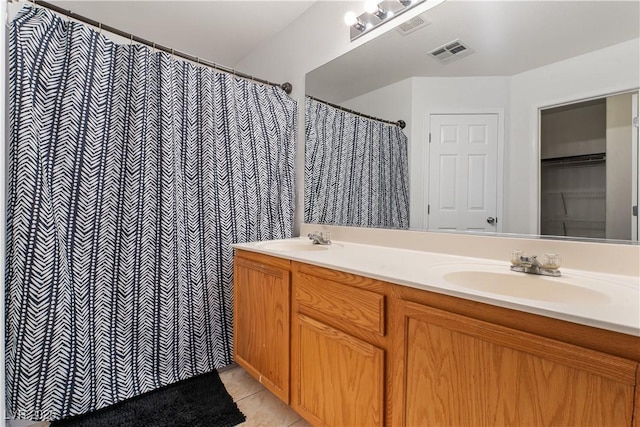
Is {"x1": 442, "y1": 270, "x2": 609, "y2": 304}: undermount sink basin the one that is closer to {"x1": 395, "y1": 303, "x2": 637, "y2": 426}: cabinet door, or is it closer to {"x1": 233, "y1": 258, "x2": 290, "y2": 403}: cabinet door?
{"x1": 395, "y1": 303, "x2": 637, "y2": 426}: cabinet door

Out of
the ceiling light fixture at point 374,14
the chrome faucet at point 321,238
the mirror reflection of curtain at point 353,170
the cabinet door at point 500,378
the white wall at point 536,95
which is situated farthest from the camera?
the chrome faucet at point 321,238

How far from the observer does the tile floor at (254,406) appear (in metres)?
1.46

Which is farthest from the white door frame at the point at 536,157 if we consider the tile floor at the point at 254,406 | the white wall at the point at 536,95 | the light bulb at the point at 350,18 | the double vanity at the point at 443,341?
the tile floor at the point at 254,406

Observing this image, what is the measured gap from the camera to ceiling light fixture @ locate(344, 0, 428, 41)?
5.14 ft

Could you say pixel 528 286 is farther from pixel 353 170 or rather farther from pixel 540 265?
pixel 353 170

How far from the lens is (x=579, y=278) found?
0.98 m

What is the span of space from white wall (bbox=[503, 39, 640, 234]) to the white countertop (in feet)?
0.87

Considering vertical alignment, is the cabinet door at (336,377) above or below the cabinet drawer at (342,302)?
below

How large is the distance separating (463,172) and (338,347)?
0.97 meters

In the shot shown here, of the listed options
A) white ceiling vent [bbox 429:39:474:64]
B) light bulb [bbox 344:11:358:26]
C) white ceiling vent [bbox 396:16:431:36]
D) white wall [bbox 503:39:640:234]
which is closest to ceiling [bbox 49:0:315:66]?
light bulb [bbox 344:11:358:26]

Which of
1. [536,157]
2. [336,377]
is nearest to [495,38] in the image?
[536,157]

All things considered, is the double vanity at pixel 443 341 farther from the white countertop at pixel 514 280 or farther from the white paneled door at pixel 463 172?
the white paneled door at pixel 463 172

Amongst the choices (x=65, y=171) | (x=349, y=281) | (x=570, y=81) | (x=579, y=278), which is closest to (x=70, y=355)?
(x=65, y=171)

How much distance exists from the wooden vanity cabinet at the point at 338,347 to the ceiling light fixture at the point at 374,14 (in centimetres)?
140
